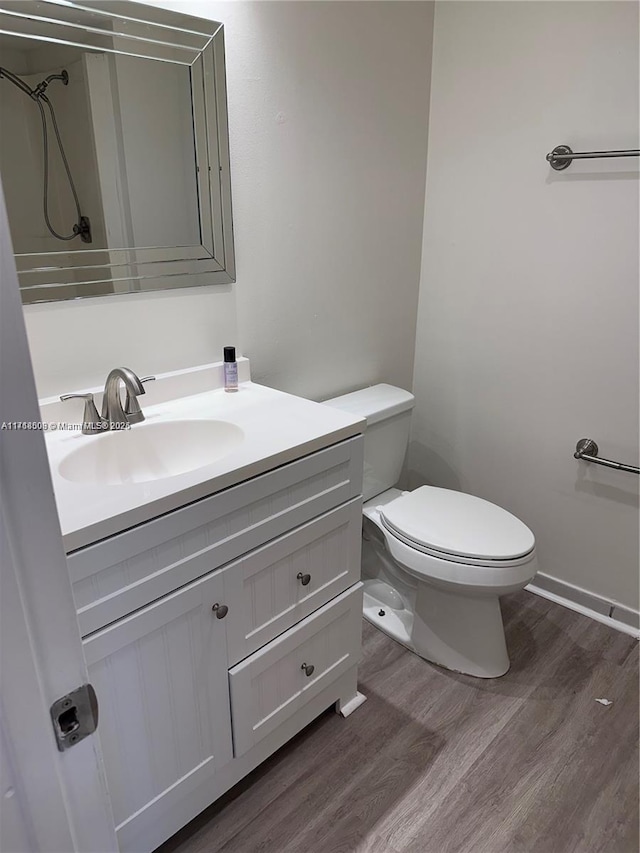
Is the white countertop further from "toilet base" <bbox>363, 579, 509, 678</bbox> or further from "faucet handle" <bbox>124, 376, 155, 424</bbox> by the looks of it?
"toilet base" <bbox>363, 579, 509, 678</bbox>

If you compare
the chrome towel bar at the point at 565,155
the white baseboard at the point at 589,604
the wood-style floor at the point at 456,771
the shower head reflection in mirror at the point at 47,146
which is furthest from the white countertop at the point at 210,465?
the white baseboard at the point at 589,604

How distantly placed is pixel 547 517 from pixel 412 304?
3.12ft

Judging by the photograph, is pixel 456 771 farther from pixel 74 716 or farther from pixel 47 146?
pixel 47 146

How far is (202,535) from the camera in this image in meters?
1.20

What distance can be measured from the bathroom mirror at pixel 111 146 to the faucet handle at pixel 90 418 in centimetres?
24

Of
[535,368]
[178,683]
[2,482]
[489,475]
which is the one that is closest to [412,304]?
[535,368]

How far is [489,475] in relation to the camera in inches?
92.8

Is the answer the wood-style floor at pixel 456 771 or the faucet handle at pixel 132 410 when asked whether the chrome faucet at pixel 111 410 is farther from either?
the wood-style floor at pixel 456 771

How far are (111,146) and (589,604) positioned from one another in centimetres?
208

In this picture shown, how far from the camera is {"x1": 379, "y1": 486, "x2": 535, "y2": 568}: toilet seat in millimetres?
1722

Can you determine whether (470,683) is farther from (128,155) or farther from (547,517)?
(128,155)

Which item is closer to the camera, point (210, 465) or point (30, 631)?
point (30, 631)

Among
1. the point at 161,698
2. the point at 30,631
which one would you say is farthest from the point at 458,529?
the point at 30,631


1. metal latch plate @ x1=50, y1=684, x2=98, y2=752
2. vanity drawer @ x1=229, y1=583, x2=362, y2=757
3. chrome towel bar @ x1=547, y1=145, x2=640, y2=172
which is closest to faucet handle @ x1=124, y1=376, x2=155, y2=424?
vanity drawer @ x1=229, y1=583, x2=362, y2=757
